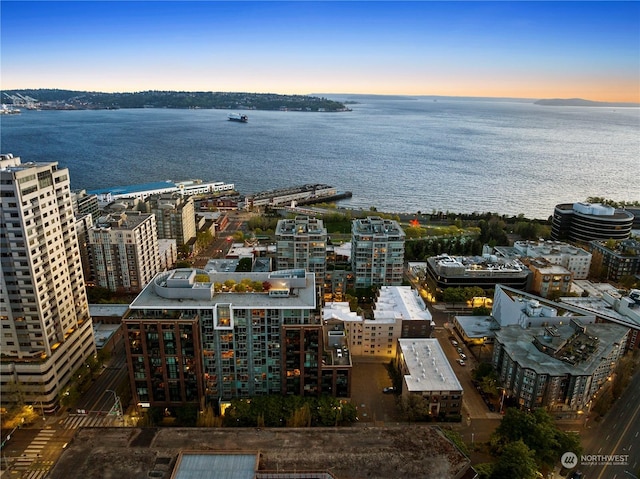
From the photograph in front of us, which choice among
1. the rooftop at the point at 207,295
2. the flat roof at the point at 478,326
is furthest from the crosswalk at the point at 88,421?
the flat roof at the point at 478,326

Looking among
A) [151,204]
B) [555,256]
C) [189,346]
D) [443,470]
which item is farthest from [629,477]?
[151,204]

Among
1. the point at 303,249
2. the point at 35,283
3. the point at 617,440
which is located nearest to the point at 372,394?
the point at 617,440

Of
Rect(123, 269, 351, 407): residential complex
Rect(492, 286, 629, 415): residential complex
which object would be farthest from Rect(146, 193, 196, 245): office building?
Rect(492, 286, 629, 415): residential complex

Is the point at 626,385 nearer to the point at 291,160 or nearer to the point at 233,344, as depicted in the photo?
the point at 233,344

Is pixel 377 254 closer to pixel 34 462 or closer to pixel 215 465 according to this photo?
pixel 215 465

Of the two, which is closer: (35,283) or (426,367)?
(35,283)

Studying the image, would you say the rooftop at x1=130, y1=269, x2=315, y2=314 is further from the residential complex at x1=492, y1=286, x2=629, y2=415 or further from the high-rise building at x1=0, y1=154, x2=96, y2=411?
the residential complex at x1=492, y1=286, x2=629, y2=415
